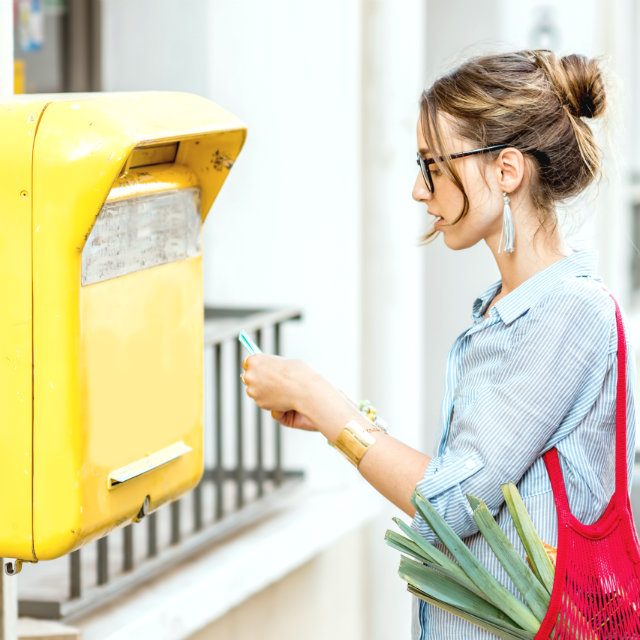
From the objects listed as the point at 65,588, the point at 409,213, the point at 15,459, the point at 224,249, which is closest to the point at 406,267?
the point at 409,213

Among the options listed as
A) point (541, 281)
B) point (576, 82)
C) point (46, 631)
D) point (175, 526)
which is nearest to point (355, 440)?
point (541, 281)

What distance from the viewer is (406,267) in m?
5.65

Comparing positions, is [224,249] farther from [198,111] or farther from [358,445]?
[358,445]

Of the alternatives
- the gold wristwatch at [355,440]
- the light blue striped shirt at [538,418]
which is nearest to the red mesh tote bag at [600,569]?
the light blue striped shirt at [538,418]

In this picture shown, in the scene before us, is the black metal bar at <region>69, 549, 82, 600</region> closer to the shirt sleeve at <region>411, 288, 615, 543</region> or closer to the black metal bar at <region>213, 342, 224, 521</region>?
the black metal bar at <region>213, 342, 224, 521</region>

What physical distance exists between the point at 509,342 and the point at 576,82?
45cm

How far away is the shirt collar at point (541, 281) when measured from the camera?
2.21 metres

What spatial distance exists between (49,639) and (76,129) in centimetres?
171

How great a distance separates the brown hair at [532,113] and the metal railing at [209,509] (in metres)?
1.46

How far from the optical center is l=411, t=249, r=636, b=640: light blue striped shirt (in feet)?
6.98

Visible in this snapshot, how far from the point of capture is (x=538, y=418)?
212cm

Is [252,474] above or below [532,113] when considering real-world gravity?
Answer: below

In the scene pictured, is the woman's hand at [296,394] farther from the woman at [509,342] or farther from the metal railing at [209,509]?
the metal railing at [209,509]

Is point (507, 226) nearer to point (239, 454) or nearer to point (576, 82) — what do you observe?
point (576, 82)
